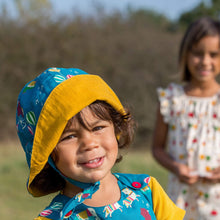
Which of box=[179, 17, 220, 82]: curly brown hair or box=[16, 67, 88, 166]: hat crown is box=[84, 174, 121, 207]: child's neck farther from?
box=[179, 17, 220, 82]: curly brown hair

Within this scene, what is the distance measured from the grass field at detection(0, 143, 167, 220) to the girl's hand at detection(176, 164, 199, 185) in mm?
2150

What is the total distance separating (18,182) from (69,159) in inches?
177

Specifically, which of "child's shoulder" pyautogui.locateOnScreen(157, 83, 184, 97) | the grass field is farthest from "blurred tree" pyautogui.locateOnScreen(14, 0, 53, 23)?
"child's shoulder" pyautogui.locateOnScreen(157, 83, 184, 97)

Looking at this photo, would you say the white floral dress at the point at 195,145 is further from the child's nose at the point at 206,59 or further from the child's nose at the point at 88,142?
the child's nose at the point at 88,142

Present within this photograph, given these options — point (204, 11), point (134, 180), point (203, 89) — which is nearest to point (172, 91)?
point (203, 89)

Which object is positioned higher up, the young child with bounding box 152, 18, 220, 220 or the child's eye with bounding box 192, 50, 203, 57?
the child's eye with bounding box 192, 50, 203, 57

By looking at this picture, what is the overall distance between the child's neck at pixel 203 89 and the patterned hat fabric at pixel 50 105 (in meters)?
1.15

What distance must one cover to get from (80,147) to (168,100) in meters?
1.34

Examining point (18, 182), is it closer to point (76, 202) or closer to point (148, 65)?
point (76, 202)

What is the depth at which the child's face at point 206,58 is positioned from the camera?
2436 mm

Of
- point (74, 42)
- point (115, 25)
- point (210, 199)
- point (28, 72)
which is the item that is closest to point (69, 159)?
point (210, 199)

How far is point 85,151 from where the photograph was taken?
1.38m

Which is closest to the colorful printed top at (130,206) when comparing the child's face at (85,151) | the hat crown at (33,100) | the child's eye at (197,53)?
the child's face at (85,151)

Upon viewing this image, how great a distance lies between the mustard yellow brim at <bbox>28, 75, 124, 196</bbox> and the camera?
139 centimetres
